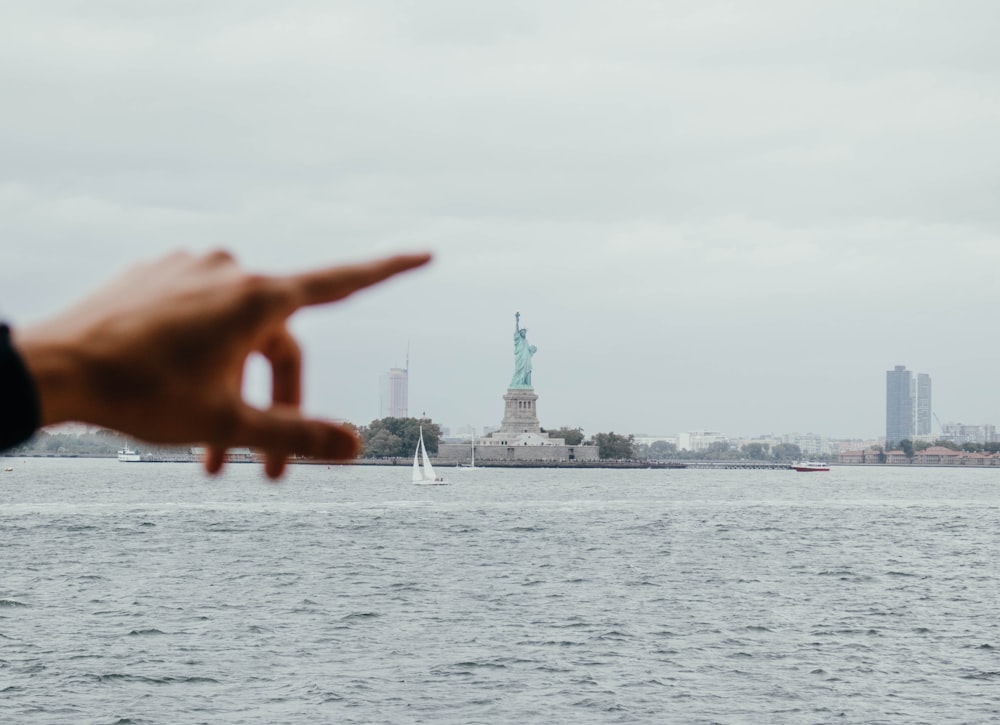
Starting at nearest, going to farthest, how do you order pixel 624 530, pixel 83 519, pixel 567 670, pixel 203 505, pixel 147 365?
pixel 147 365 < pixel 567 670 < pixel 624 530 < pixel 83 519 < pixel 203 505

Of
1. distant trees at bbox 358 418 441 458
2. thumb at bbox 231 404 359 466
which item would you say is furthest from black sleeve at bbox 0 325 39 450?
distant trees at bbox 358 418 441 458

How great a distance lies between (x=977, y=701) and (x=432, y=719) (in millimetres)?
12026

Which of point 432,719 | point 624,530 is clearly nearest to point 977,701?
point 432,719

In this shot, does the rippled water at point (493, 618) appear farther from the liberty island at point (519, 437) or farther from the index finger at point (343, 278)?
the liberty island at point (519, 437)

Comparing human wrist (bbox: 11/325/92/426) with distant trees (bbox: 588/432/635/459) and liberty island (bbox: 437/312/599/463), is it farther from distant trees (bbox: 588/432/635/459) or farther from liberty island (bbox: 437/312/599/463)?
distant trees (bbox: 588/432/635/459)

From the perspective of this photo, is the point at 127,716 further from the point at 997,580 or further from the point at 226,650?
the point at 997,580

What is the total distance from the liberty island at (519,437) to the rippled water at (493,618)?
77576mm

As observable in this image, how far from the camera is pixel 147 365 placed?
163 centimetres

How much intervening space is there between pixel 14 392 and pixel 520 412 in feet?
536

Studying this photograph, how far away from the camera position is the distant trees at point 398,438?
585 ft

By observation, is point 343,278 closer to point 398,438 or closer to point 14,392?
point 14,392

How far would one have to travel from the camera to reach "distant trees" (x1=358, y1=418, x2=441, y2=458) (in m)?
178

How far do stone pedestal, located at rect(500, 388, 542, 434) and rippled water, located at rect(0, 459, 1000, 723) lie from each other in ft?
259

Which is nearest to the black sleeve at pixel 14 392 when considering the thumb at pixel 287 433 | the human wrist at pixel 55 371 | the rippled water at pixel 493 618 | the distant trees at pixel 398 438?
the human wrist at pixel 55 371
